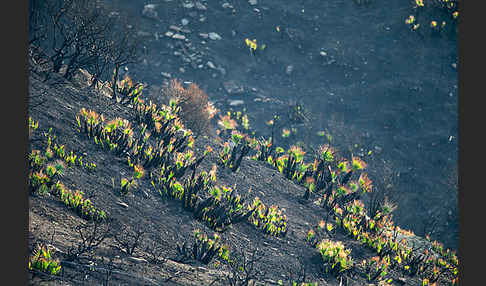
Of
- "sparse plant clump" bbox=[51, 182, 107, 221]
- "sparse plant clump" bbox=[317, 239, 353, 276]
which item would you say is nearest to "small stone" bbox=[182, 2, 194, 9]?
"sparse plant clump" bbox=[51, 182, 107, 221]

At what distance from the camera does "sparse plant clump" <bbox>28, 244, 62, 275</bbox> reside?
12.5ft

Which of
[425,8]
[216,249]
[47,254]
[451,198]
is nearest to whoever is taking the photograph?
[47,254]

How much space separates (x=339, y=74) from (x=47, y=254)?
13.1 meters

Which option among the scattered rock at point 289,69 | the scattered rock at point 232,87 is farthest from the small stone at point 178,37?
the scattered rock at point 289,69

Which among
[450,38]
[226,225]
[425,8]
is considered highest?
[425,8]

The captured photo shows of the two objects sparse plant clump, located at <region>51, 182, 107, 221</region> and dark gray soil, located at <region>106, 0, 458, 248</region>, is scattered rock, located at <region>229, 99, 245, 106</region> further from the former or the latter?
sparse plant clump, located at <region>51, 182, 107, 221</region>

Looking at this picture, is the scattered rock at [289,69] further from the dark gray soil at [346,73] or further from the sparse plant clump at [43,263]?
the sparse plant clump at [43,263]

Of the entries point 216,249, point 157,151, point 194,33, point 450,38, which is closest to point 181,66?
point 194,33

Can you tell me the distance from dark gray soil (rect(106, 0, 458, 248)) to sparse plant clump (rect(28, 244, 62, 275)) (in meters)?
8.82

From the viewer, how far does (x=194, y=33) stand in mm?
14969

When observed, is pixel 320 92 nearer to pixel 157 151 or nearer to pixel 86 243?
pixel 157 151

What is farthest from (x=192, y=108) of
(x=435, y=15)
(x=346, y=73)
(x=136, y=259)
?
(x=435, y=15)

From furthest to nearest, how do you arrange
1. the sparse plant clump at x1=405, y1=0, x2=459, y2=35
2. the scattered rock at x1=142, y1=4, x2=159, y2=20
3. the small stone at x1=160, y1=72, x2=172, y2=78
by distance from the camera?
the scattered rock at x1=142, y1=4, x2=159, y2=20 → the sparse plant clump at x1=405, y1=0, x2=459, y2=35 → the small stone at x1=160, y1=72, x2=172, y2=78

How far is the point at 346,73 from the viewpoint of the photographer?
1449cm
